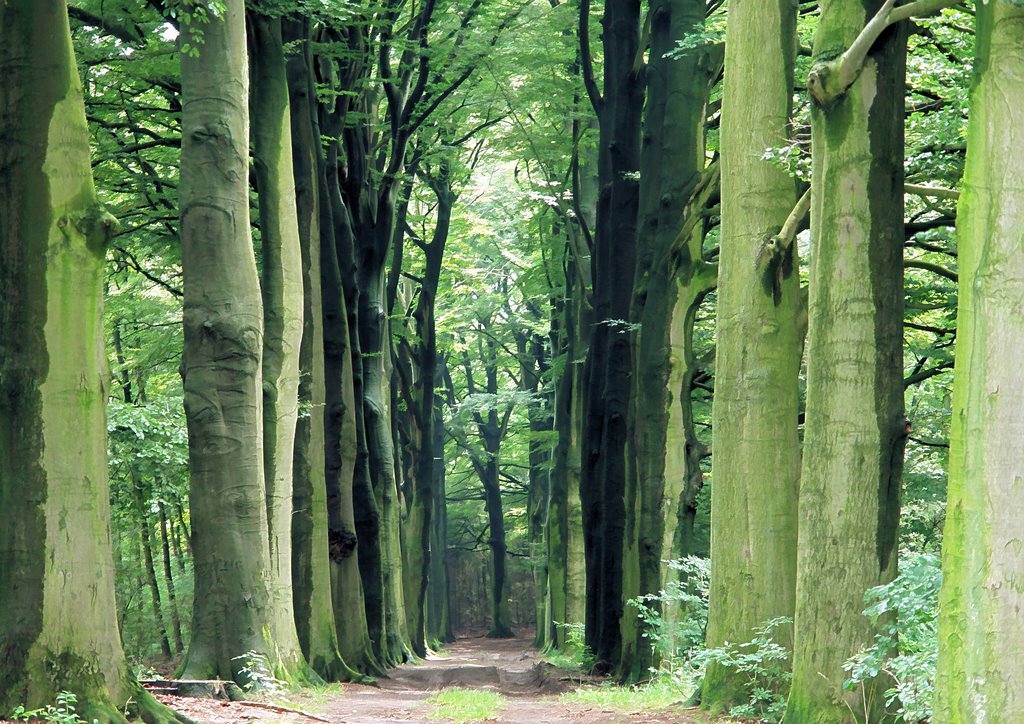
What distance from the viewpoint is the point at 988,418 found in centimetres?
511

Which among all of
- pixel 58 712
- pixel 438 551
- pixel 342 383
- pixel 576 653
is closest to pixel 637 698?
pixel 58 712

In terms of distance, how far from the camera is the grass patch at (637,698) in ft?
35.7

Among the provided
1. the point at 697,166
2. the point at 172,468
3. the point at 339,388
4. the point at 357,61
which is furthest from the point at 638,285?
the point at 172,468

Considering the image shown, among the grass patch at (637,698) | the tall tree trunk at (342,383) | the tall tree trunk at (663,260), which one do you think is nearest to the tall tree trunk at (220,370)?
the grass patch at (637,698)

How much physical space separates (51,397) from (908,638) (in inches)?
210

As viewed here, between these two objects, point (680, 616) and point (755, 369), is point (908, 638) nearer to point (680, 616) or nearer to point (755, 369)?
point (755, 369)

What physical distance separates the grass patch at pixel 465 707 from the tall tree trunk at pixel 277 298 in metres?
1.80

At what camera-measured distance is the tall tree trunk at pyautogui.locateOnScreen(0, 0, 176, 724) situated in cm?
668

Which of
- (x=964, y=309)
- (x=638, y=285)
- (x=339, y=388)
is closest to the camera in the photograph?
(x=964, y=309)

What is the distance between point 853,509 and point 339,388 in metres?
11.5

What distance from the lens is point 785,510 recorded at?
943cm

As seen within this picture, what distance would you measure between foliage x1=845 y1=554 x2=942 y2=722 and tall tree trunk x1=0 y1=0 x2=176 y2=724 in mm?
4281

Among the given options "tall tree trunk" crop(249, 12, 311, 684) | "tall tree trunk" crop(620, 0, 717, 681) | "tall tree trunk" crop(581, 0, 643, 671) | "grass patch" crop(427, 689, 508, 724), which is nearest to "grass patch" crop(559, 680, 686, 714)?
"grass patch" crop(427, 689, 508, 724)

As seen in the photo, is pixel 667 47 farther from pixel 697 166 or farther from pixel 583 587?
pixel 583 587
